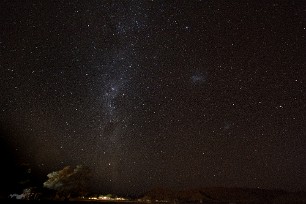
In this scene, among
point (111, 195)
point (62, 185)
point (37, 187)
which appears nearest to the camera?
point (37, 187)

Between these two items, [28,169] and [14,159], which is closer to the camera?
[14,159]

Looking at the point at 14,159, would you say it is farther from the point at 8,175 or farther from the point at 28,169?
the point at 28,169

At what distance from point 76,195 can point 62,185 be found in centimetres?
797

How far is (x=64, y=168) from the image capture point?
9238 centimetres

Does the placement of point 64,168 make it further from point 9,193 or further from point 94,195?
point 94,195

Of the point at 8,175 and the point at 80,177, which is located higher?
the point at 80,177

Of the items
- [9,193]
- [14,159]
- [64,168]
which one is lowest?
[9,193]

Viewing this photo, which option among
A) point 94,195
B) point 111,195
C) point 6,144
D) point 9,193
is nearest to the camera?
point 6,144

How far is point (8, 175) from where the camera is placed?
4759cm

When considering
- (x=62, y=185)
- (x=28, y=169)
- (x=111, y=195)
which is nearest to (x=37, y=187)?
(x=62, y=185)

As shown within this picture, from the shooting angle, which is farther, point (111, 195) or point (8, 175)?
point (111, 195)

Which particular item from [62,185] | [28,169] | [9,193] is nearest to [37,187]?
[62,185]

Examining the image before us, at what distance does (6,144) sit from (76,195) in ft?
176

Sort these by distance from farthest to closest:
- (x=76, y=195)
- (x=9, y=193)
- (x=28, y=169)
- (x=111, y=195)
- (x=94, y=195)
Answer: (x=111, y=195) < (x=94, y=195) < (x=76, y=195) < (x=28, y=169) < (x=9, y=193)
